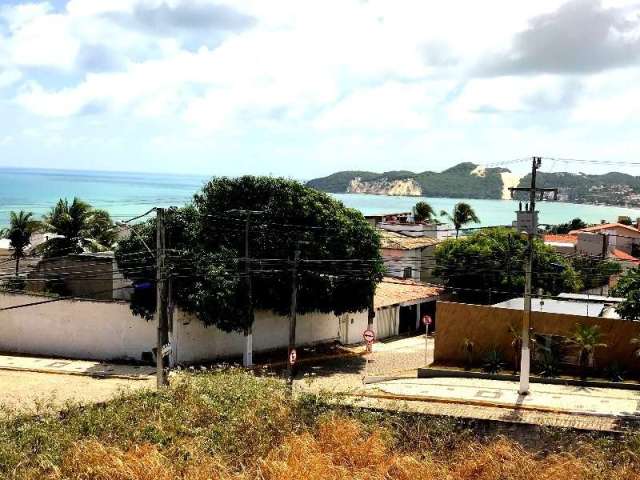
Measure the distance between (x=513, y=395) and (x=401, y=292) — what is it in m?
17.7

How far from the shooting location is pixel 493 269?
121 ft

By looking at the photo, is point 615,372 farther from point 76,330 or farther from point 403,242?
point 403,242

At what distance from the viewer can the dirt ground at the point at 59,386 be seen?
21703 mm

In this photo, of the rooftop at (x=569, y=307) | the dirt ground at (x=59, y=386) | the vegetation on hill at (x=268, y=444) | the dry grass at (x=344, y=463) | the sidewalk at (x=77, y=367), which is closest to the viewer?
the dry grass at (x=344, y=463)

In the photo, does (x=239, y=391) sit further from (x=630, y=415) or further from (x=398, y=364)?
(x=398, y=364)

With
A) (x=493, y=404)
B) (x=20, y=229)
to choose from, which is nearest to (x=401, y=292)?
(x=493, y=404)

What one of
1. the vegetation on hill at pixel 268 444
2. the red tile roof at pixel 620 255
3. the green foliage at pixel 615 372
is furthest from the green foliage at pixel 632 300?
the red tile roof at pixel 620 255

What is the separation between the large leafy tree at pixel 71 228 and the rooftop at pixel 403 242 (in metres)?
16.4

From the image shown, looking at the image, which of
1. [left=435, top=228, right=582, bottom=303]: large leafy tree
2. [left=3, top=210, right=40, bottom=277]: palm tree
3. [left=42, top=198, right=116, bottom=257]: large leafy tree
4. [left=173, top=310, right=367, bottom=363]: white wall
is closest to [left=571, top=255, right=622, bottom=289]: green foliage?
[left=435, top=228, right=582, bottom=303]: large leafy tree

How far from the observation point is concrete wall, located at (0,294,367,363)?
27219 millimetres

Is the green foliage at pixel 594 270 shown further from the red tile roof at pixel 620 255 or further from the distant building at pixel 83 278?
the distant building at pixel 83 278

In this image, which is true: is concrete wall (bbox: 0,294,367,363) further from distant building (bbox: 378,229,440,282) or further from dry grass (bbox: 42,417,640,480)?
distant building (bbox: 378,229,440,282)

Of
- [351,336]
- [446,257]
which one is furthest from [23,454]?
[446,257]

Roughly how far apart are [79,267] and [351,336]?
12.4 m
